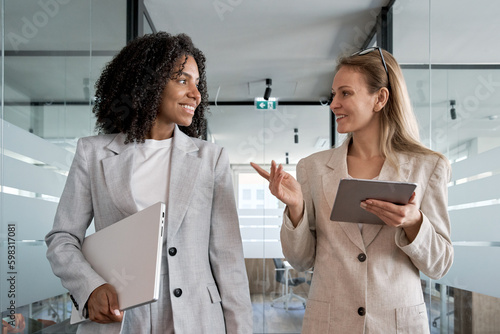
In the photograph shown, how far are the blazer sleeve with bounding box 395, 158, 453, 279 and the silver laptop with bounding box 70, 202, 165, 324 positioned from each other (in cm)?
81

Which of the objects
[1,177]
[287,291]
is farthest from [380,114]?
[287,291]

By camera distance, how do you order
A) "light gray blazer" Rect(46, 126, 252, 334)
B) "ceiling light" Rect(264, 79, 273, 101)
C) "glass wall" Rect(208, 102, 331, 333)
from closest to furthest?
"light gray blazer" Rect(46, 126, 252, 334) < "ceiling light" Rect(264, 79, 273, 101) < "glass wall" Rect(208, 102, 331, 333)

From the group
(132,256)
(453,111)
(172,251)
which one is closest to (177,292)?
(172,251)

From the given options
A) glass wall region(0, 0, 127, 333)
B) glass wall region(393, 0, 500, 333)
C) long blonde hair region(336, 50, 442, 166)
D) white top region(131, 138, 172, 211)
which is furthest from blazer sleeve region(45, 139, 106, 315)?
glass wall region(393, 0, 500, 333)

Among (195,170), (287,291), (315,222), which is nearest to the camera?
(195,170)

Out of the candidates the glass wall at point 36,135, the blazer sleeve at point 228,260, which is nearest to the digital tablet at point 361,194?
the blazer sleeve at point 228,260

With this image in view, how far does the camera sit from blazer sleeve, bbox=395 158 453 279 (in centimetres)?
159

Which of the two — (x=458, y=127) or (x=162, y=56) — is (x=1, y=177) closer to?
(x=162, y=56)

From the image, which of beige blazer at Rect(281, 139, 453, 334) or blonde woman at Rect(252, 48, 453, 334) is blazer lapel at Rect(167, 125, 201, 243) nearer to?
blonde woman at Rect(252, 48, 453, 334)

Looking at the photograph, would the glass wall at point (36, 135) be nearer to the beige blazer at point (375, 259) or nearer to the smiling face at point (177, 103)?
the smiling face at point (177, 103)

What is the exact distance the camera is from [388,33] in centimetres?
463

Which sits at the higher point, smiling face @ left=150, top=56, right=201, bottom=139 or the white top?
smiling face @ left=150, top=56, right=201, bottom=139

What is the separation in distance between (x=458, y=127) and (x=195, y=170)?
6.01 feet

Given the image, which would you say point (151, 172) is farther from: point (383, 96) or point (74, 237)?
point (383, 96)
